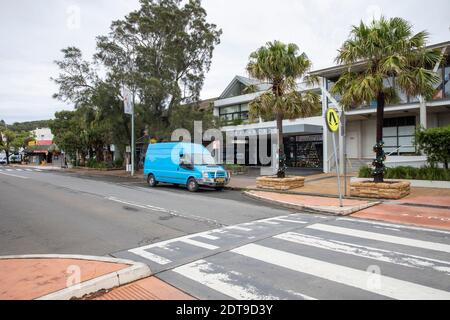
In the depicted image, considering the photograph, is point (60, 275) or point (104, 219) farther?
point (104, 219)

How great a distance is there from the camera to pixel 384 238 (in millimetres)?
6676

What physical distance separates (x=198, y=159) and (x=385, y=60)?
9295 millimetres

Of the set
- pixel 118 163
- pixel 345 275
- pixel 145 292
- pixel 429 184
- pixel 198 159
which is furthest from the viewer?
pixel 118 163

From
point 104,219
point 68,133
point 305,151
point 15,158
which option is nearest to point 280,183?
point 104,219

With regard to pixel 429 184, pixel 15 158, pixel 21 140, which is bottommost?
pixel 429 184

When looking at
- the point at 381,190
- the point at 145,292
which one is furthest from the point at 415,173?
the point at 145,292

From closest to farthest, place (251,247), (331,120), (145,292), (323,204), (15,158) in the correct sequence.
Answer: (145,292) < (251,247) < (331,120) < (323,204) < (15,158)

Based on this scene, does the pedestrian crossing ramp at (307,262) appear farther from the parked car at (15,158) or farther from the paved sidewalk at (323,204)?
the parked car at (15,158)

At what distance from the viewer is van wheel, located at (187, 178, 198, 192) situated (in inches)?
612

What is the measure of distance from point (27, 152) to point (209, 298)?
76926 mm

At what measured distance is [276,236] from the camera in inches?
271

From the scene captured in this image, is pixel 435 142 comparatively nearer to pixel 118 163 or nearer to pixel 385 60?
pixel 385 60

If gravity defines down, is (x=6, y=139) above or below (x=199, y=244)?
above

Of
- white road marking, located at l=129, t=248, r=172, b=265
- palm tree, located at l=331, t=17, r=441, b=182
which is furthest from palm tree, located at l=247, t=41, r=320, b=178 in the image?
white road marking, located at l=129, t=248, r=172, b=265
